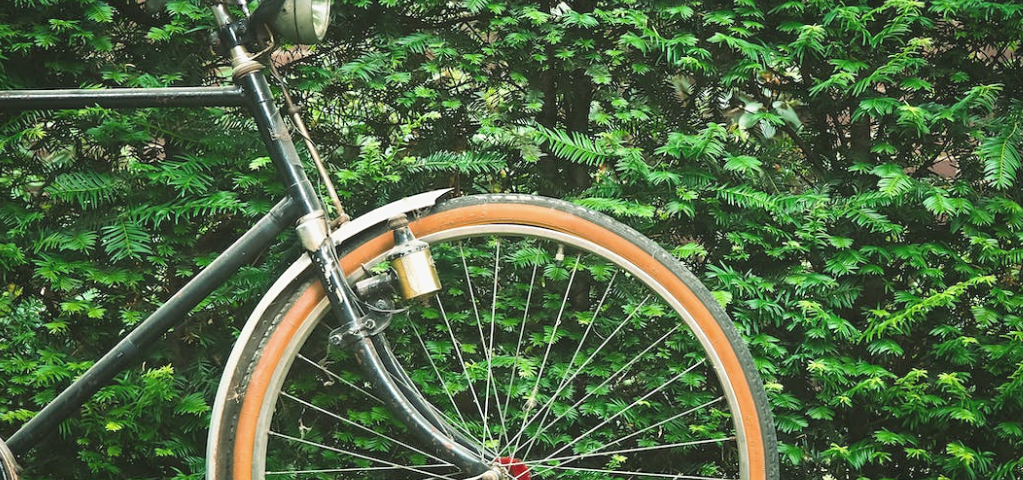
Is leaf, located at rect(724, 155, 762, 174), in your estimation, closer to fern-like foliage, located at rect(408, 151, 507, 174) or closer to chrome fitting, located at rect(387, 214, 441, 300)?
fern-like foliage, located at rect(408, 151, 507, 174)

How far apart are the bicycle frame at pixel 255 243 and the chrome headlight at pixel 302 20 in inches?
3.2

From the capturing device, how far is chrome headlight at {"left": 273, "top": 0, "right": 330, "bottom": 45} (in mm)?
1229

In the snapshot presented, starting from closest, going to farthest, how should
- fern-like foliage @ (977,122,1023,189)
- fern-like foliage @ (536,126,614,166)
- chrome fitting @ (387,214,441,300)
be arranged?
chrome fitting @ (387,214,441,300) → fern-like foliage @ (977,122,1023,189) → fern-like foliage @ (536,126,614,166)

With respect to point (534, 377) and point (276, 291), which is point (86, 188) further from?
point (534, 377)

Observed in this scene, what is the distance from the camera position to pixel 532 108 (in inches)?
63.3

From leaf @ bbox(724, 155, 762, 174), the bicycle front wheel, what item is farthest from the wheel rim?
leaf @ bbox(724, 155, 762, 174)

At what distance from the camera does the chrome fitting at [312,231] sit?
48.4 inches

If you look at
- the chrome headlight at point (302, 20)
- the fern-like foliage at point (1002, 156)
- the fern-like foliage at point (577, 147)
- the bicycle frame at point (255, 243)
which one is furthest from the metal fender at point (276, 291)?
the fern-like foliage at point (1002, 156)

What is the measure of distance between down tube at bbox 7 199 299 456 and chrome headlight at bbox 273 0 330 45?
26 cm

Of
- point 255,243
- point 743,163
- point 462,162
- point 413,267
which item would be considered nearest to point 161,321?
point 255,243

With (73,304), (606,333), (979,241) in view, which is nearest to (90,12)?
(73,304)

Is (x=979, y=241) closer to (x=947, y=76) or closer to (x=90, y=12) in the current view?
(x=947, y=76)

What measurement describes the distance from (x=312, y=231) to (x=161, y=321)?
0.33 m

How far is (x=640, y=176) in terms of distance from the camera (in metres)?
1.58
